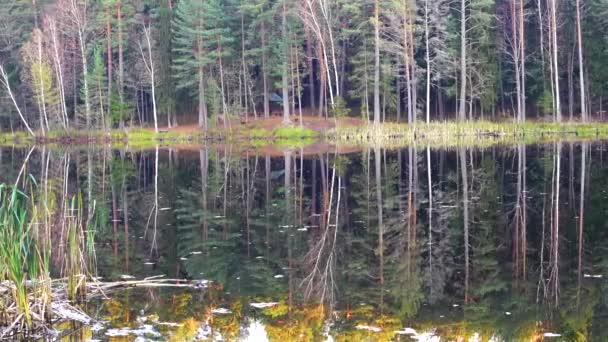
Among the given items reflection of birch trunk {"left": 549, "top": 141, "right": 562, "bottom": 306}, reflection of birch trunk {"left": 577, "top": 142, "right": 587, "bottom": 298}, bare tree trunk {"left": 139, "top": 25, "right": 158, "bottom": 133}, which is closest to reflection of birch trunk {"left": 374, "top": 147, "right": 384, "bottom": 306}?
reflection of birch trunk {"left": 549, "top": 141, "right": 562, "bottom": 306}

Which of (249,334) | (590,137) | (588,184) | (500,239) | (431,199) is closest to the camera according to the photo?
(249,334)

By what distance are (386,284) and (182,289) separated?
2.86m

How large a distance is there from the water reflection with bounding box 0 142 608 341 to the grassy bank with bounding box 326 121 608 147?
16661mm

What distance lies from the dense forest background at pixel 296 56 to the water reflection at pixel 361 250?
2546cm

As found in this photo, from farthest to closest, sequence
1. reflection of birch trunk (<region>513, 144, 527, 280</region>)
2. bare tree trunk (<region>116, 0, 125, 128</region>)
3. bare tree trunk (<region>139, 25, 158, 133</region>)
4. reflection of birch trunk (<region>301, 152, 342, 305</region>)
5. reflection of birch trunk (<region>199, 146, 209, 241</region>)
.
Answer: bare tree trunk (<region>116, 0, 125, 128</region>), bare tree trunk (<region>139, 25, 158, 133</region>), reflection of birch trunk (<region>199, 146, 209, 241</region>), reflection of birch trunk (<region>513, 144, 527, 280</region>), reflection of birch trunk (<region>301, 152, 342, 305</region>)

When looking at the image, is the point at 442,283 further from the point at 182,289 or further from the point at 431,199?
the point at 431,199

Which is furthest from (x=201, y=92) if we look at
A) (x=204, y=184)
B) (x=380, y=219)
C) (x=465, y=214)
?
(x=465, y=214)

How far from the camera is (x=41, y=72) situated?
51.5m

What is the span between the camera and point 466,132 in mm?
42312

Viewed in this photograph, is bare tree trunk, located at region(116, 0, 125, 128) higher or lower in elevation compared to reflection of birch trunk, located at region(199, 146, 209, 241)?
higher

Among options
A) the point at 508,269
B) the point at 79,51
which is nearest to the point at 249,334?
the point at 508,269

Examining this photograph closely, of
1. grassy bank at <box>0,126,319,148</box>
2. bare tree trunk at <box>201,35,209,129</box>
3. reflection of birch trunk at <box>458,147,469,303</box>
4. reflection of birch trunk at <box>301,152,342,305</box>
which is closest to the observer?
reflection of birch trunk at <box>301,152,342,305</box>

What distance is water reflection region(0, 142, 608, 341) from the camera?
8328 mm

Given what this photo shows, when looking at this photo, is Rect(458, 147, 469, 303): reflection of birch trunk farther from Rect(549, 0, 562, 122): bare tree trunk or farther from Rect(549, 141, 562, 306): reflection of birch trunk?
Rect(549, 0, 562, 122): bare tree trunk
